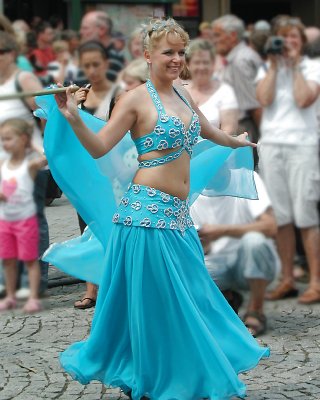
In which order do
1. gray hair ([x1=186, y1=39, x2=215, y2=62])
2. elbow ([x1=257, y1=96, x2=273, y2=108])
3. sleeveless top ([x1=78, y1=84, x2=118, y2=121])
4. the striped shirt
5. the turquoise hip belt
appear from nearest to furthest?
the turquoise hip belt → sleeveless top ([x1=78, y1=84, x2=118, y2=121]) → gray hair ([x1=186, y1=39, x2=215, y2=62]) → elbow ([x1=257, y1=96, x2=273, y2=108]) → the striped shirt

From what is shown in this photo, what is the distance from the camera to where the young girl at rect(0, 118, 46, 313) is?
6.16 m

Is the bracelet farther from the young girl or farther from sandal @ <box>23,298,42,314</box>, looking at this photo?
sandal @ <box>23,298,42,314</box>

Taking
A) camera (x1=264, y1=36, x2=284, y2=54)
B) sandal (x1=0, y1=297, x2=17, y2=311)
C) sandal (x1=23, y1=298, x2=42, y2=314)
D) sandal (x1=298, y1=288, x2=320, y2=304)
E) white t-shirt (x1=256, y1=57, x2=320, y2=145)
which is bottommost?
sandal (x1=298, y1=288, x2=320, y2=304)

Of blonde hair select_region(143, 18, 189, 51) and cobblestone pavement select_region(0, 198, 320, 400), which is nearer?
blonde hair select_region(143, 18, 189, 51)

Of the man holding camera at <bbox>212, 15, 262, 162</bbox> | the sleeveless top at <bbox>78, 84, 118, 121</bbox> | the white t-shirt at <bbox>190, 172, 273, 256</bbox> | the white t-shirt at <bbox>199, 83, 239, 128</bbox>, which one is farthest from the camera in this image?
the man holding camera at <bbox>212, 15, 262, 162</bbox>

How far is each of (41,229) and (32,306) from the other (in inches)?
19.5

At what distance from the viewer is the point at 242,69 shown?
895 centimetres

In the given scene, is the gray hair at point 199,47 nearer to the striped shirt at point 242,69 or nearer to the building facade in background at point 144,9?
the striped shirt at point 242,69

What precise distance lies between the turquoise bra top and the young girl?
5.96 ft

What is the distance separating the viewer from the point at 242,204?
19.3ft

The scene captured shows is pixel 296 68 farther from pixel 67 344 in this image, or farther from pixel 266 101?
pixel 67 344

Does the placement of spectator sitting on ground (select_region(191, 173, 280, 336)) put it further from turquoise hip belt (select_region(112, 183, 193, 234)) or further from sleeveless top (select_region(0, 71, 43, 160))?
sleeveless top (select_region(0, 71, 43, 160))

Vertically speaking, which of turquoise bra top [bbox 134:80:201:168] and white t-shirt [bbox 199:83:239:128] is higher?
turquoise bra top [bbox 134:80:201:168]

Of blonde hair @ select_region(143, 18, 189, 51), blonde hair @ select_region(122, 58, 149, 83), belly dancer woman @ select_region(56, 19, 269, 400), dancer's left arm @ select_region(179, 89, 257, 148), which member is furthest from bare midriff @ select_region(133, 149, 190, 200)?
blonde hair @ select_region(122, 58, 149, 83)
